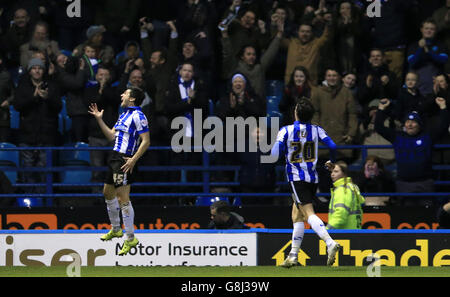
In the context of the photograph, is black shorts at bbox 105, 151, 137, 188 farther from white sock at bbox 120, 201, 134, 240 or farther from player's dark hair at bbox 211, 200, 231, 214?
player's dark hair at bbox 211, 200, 231, 214

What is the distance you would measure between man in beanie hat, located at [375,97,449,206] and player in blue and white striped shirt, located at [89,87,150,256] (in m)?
5.03

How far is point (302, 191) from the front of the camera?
12.5 m

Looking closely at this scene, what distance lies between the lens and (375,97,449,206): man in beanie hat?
53.0 feet

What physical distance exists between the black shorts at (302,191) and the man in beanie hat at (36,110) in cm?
628

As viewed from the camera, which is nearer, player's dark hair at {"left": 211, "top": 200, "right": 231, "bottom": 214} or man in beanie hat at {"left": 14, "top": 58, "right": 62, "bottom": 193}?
player's dark hair at {"left": 211, "top": 200, "right": 231, "bottom": 214}

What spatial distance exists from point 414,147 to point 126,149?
17.7 feet

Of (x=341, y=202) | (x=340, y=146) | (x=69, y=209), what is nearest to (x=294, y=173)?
(x=341, y=202)

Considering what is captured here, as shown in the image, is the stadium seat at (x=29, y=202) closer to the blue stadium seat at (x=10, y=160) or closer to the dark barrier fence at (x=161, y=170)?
the dark barrier fence at (x=161, y=170)

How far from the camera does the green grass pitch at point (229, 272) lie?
1187cm

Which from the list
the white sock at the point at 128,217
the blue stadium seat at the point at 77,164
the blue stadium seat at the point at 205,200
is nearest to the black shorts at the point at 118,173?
the white sock at the point at 128,217

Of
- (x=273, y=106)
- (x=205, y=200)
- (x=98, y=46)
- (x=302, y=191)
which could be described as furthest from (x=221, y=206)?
(x=98, y=46)

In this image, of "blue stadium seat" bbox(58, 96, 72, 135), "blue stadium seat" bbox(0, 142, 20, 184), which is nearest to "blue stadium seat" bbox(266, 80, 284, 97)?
"blue stadium seat" bbox(58, 96, 72, 135)

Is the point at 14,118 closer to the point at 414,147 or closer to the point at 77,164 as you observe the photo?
the point at 77,164

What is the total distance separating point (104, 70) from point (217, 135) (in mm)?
2291
